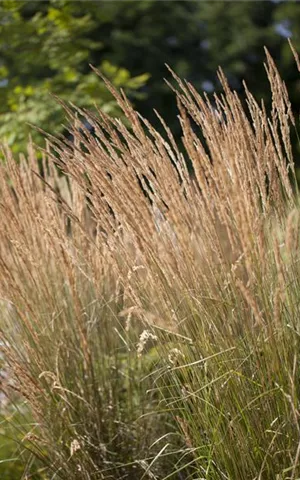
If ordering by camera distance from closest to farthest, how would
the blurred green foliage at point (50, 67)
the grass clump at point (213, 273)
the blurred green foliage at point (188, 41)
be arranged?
the grass clump at point (213, 273) < the blurred green foliage at point (50, 67) < the blurred green foliage at point (188, 41)

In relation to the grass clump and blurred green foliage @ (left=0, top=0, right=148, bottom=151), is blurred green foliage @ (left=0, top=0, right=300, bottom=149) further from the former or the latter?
the grass clump

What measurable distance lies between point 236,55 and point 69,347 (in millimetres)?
11221

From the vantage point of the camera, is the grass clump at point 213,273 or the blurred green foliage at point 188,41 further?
the blurred green foliage at point 188,41

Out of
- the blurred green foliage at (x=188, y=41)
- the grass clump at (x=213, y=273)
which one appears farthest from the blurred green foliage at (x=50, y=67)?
the blurred green foliage at (x=188, y=41)

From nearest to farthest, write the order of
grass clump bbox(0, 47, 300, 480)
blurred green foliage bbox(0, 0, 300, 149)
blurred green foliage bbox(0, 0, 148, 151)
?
grass clump bbox(0, 47, 300, 480) → blurred green foliage bbox(0, 0, 148, 151) → blurred green foliage bbox(0, 0, 300, 149)

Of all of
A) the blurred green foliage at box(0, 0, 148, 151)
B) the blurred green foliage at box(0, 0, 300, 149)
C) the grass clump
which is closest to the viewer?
the grass clump

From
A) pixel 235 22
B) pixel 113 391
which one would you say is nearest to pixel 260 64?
pixel 235 22

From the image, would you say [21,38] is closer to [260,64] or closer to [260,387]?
[260,387]

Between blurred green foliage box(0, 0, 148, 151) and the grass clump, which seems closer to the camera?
the grass clump

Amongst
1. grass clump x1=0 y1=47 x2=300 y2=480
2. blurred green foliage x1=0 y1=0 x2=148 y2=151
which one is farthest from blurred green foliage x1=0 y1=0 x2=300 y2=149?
grass clump x1=0 y1=47 x2=300 y2=480

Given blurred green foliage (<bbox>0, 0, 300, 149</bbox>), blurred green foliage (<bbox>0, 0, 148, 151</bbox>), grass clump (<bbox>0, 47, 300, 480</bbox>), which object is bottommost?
blurred green foliage (<bbox>0, 0, 300, 149</bbox>)

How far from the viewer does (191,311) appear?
238 cm

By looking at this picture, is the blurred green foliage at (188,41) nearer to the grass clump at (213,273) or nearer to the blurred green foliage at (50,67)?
the blurred green foliage at (50,67)

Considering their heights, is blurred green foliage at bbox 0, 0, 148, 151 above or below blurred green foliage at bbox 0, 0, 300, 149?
above
